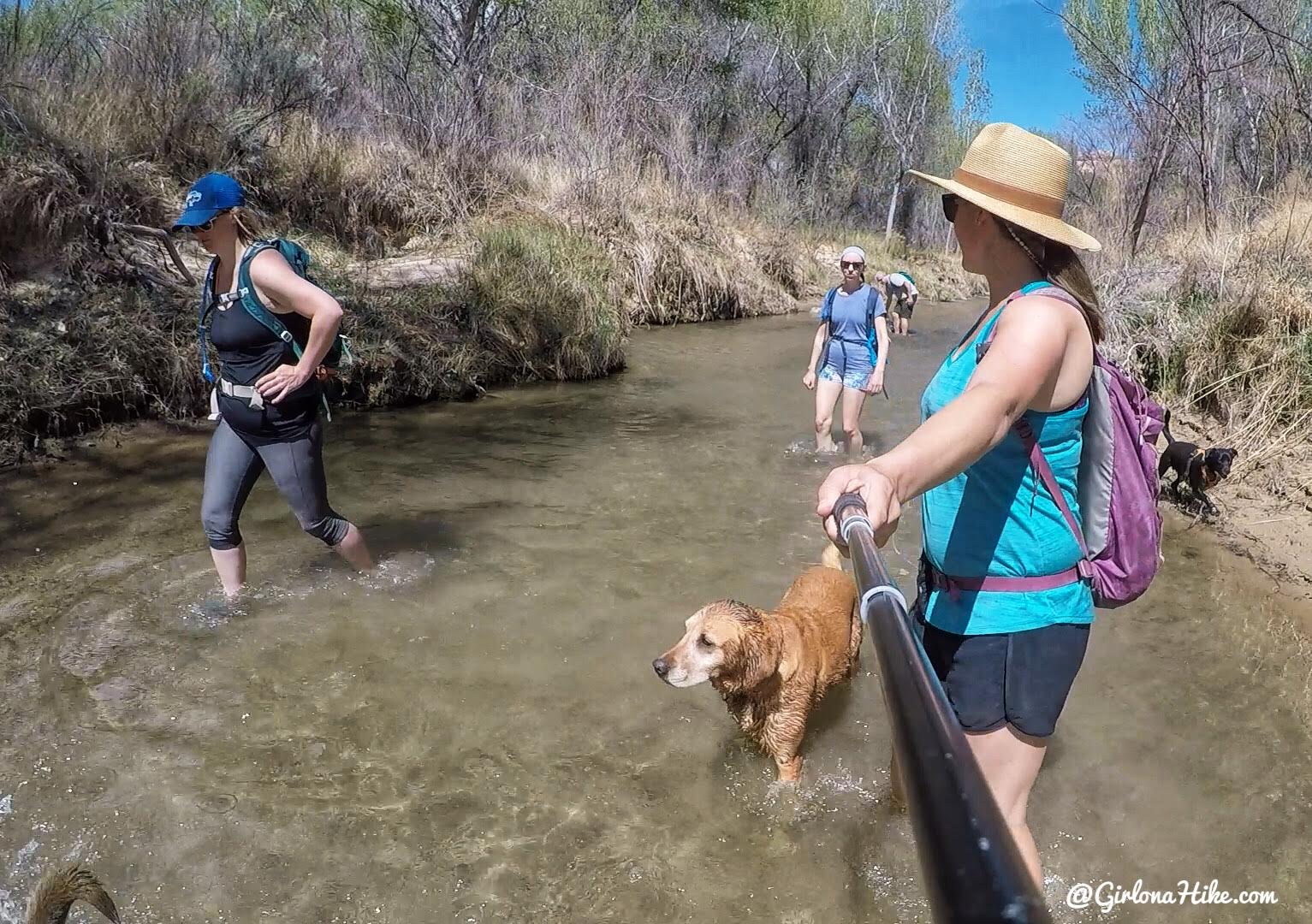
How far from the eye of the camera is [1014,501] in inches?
87.0

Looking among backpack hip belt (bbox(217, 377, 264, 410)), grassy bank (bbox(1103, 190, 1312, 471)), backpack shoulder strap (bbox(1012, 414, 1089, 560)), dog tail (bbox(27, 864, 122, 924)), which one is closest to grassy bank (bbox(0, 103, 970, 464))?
backpack hip belt (bbox(217, 377, 264, 410))

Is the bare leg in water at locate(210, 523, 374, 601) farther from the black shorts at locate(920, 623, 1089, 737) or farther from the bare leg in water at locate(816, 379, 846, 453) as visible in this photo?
the bare leg in water at locate(816, 379, 846, 453)

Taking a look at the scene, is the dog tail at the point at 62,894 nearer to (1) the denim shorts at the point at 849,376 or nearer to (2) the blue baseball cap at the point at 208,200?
(2) the blue baseball cap at the point at 208,200

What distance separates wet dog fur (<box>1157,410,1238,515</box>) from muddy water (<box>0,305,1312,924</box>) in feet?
1.42

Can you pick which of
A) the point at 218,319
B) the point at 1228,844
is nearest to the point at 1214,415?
the point at 1228,844

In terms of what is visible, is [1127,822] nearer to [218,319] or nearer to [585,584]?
[585,584]

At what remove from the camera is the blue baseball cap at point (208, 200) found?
381 centimetres

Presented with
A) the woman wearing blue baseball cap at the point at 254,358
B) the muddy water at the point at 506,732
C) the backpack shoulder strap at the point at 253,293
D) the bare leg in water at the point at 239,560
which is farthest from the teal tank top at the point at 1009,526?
the bare leg in water at the point at 239,560

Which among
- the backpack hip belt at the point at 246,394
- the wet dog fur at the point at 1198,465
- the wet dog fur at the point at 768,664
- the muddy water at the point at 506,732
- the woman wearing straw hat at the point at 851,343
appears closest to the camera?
the muddy water at the point at 506,732

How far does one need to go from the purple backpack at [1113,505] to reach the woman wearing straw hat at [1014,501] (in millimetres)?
30

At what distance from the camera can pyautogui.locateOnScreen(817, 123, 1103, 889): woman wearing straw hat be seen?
209 cm

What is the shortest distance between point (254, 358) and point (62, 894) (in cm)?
264

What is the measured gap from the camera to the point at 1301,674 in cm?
471

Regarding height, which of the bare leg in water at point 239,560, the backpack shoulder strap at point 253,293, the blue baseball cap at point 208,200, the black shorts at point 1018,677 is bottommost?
the bare leg in water at point 239,560
